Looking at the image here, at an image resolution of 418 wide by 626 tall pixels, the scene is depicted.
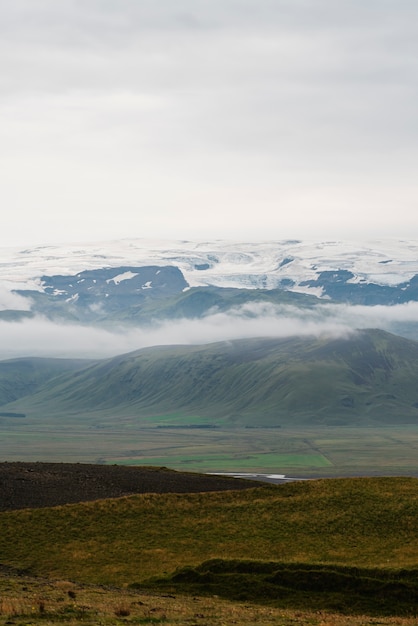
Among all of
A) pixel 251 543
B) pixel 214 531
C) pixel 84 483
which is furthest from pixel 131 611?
pixel 84 483

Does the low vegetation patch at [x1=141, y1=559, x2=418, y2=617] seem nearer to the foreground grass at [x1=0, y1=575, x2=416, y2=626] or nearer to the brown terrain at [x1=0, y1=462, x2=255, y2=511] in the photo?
the foreground grass at [x1=0, y1=575, x2=416, y2=626]

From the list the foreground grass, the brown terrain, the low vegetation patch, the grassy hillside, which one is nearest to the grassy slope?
the grassy hillside

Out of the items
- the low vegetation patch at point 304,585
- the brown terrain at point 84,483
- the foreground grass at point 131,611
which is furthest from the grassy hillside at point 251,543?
the brown terrain at point 84,483

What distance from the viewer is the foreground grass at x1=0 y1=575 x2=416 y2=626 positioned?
1409 inches

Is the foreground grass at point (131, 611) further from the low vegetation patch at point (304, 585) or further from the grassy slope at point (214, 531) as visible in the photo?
the grassy slope at point (214, 531)

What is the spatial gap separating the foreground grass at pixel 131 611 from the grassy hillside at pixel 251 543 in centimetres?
471

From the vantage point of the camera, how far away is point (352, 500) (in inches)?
3041

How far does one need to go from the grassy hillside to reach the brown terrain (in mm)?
7917

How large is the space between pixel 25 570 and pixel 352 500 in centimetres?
3126

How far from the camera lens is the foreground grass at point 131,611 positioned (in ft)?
117

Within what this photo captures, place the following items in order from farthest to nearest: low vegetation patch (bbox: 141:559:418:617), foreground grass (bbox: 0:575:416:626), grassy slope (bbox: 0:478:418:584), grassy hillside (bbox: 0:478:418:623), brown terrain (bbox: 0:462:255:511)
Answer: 1. brown terrain (bbox: 0:462:255:511)
2. grassy slope (bbox: 0:478:418:584)
3. grassy hillside (bbox: 0:478:418:623)
4. low vegetation patch (bbox: 141:559:418:617)
5. foreground grass (bbox: 0:575:416:626)

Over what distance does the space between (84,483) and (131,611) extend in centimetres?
5395

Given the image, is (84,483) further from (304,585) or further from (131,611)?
(131,611)

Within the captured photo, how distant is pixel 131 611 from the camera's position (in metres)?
38.7
